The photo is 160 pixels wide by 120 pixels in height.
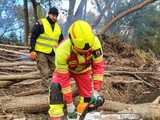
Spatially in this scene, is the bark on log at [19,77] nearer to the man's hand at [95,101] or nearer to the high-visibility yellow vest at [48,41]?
the high-visibility yellow vest at [48,41]

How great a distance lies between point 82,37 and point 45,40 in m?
2.85

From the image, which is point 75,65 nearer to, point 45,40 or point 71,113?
point 71,113

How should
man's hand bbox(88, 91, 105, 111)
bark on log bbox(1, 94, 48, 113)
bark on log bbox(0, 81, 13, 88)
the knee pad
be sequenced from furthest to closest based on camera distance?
bark on log bbox(0, 81, 13, 88) → bark on log bbox(1, 94, 48, 113) → the knee pad → man's hand bbox(88, 91, 105, 111)

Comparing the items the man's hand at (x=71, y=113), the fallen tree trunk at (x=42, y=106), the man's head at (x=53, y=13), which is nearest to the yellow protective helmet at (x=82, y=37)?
the man's hand at (x=71, y=113)

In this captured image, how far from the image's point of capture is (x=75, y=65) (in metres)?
5.66

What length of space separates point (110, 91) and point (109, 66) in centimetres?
232

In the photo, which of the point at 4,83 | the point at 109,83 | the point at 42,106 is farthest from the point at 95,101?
the point at 109,83

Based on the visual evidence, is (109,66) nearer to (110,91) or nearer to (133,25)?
(110,91)

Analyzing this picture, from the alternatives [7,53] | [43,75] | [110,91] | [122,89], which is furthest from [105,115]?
[7,53]

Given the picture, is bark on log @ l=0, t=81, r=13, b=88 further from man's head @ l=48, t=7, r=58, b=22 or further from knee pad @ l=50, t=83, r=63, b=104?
knee pad @ l=50, t=83, r=63, b=104

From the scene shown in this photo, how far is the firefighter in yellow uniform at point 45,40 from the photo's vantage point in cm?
773

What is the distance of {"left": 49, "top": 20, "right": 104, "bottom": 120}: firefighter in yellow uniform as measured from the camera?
5.12m

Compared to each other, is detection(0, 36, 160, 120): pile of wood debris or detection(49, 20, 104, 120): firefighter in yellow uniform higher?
detection(49, 20, 104, 120): firefighter in yellow uniform

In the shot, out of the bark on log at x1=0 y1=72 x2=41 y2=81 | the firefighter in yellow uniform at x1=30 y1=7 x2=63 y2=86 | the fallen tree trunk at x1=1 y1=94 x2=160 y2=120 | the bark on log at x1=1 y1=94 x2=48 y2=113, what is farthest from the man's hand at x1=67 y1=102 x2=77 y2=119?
the bark on log at x1=0 y1=72 x2=41 y2=81
